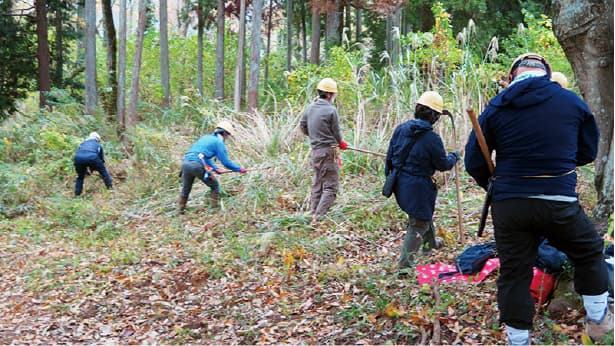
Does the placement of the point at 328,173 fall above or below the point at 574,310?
above

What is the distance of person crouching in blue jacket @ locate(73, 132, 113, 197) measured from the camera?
1119 centimetres

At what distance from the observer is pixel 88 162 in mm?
11211

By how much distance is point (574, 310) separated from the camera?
12.5 feet

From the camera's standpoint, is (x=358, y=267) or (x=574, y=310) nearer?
(x=574, y=310)

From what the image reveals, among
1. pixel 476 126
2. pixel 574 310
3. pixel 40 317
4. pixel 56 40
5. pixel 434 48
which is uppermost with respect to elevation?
pixel 56 40

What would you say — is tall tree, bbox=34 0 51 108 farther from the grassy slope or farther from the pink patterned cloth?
the pink patterned cloth

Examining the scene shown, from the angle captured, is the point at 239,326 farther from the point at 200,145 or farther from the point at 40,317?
the point at 200,145

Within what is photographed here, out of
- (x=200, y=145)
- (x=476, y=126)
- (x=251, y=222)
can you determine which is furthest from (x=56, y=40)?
(x=476, y=126)

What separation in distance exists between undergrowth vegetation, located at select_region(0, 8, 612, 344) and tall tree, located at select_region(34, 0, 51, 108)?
353 centimetres

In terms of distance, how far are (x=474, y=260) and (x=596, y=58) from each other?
6.25 feet

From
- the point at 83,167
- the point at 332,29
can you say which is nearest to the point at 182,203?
the point at 83,167

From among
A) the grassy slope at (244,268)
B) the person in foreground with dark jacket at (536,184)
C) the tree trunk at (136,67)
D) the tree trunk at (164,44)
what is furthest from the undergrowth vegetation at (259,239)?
the tree trunk at (164,44)

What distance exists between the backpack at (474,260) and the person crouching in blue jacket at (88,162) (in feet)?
28.1

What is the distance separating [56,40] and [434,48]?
46.7 feet
